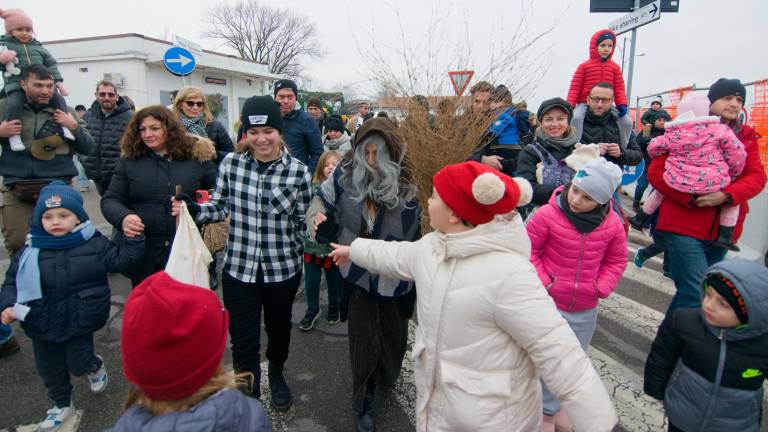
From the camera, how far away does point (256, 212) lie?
2674mm

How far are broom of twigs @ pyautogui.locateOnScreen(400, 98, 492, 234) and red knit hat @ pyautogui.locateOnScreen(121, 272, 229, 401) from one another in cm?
281

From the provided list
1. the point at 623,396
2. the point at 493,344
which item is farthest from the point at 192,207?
the point at 623,396

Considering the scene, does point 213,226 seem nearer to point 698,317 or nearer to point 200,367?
point 200,367

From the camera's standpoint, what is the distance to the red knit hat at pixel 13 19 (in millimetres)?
4512

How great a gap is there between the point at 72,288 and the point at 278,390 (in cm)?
145

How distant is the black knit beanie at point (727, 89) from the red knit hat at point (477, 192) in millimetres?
2648

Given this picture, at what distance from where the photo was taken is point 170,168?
10.1 ft

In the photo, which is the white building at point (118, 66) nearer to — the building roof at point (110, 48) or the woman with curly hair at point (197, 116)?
the building roof at point (110, 48)

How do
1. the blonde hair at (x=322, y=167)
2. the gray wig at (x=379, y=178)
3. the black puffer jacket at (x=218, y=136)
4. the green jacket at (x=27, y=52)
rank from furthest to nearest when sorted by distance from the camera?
the black puffer jacket at (x=218, y=136) < the green jacket at (x=27, y=52) < the blonde hair at (x=322, y=167) < the gray wig at (x=379, y=178)

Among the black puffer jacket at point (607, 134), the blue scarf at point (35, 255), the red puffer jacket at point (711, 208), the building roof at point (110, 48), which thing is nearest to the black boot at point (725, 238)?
the red puffer jacket at point (711, 208)

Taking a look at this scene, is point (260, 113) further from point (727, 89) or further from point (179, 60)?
point (179, 60)

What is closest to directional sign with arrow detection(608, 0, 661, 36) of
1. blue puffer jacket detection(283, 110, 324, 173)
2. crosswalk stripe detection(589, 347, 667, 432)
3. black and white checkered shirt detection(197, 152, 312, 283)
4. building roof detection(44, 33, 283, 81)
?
blue puffer jacket detection(283, 110, 324, 173)

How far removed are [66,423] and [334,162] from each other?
9.09ft

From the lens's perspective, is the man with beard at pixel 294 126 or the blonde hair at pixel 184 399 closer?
the blonde hair at pixel 184 399
